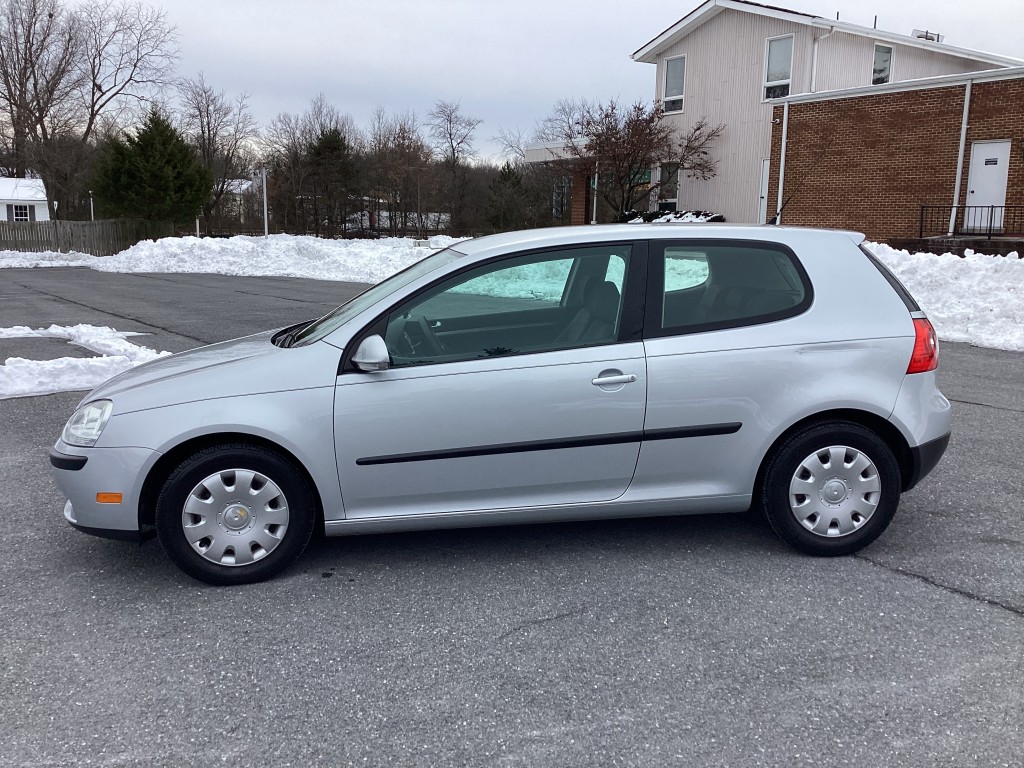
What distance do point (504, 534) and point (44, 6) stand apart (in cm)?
5282

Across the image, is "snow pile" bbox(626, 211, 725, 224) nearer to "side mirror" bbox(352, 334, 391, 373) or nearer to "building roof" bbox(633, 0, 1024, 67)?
"building roof" bbox(633, 0, 1024, 67)

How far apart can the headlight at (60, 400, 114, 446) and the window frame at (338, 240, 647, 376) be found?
1.09 metres

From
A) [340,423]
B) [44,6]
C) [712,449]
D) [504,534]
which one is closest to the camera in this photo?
[340,423]

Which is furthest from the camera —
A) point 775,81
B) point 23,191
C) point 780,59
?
point 23,191

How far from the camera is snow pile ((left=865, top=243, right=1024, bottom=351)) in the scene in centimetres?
1211

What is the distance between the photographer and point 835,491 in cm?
412

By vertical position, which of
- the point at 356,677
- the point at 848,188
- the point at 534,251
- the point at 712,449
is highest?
the point at 848,188

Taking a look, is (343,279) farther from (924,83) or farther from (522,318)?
(522,318)

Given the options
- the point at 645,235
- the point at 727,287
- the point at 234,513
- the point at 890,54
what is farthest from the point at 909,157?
the point at 234,513

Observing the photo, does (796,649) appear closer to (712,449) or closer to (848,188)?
(712,449)

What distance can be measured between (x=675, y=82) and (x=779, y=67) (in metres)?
4.15

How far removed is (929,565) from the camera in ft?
13.5

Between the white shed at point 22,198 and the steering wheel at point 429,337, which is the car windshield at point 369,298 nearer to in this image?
the steering wheel at point 429,337

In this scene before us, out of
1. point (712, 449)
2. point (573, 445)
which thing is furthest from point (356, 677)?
point (712, 449)
